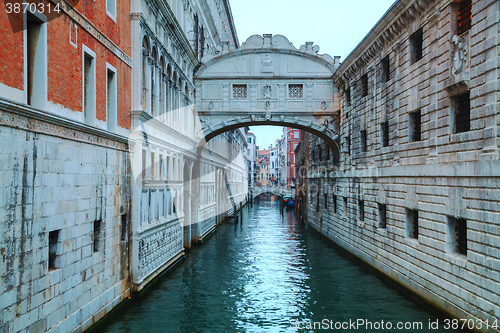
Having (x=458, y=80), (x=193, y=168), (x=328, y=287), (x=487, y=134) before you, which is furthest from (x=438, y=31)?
(x=193, y=168)

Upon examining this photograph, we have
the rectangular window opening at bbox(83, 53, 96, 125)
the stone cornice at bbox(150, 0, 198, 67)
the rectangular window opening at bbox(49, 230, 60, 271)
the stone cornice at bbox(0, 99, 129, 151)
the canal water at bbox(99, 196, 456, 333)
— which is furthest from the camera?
the stone cornice at bbox(150, 0, 198, 67)

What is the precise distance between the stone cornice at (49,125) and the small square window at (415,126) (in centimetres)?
744

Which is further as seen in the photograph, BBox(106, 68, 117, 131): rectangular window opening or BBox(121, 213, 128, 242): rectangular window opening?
BBox(121, 213, 128, 242): rectangular window opening

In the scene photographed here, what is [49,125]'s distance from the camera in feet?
23.1

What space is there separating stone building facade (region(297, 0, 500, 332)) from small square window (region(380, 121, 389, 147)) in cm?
3

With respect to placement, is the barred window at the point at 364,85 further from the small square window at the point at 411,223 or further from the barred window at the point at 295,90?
the small square window at the point at 411,223

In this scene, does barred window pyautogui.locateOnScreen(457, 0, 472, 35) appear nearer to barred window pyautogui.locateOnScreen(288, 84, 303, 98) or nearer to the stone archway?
the stone archway

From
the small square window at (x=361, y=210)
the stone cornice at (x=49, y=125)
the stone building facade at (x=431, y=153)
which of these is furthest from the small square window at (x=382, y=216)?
the stone cornice at (x=49, y=125)

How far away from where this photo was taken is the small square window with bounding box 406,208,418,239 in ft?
39.4

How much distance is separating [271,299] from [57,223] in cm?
628

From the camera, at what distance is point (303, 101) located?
770 inches

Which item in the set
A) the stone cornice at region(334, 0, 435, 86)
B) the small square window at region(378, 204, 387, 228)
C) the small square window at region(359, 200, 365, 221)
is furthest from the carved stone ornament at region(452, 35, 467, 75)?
the small square window at region(359, 200, 365, 221)

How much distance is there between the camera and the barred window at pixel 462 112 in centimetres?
933

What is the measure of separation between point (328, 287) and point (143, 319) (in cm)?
547
